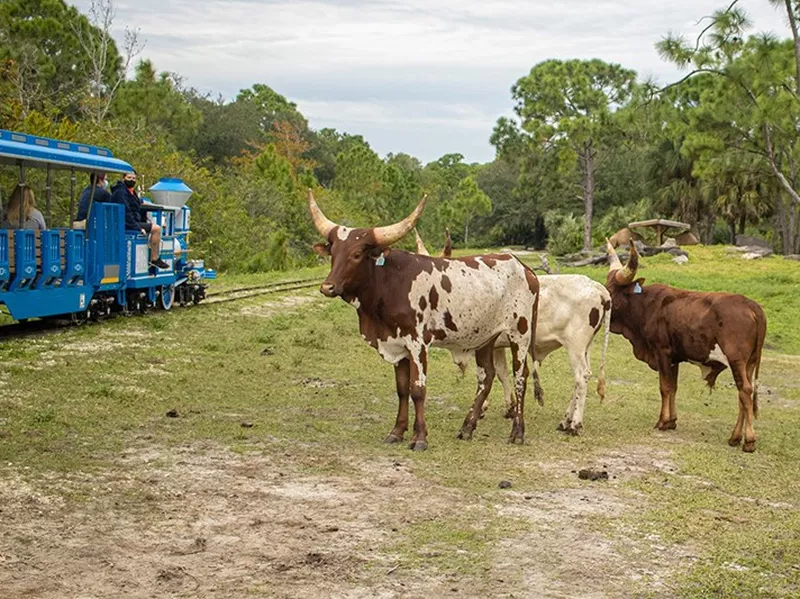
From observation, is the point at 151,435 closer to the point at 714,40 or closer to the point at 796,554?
the point at 796,554

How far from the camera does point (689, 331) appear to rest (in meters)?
10.5

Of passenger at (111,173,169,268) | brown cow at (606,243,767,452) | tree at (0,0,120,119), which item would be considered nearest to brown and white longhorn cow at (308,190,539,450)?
brown cow at (606,243,767,452)

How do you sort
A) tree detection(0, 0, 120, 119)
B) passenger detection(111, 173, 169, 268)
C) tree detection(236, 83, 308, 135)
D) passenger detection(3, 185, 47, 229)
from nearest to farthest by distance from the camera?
passenger detection(3, 185, 47, 229) → passenger detection(111, 173, 169, 268) → tree detection(0, 0, 120, 119) → tree detection(236, 83, 308, 135)

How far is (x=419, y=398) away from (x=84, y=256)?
29.1ft

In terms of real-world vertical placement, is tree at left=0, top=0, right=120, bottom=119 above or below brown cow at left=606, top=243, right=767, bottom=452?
above

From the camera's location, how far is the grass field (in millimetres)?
5727

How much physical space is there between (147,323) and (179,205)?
4.96 m

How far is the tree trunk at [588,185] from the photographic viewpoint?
67875 mm

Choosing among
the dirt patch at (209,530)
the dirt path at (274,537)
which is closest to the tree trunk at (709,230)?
the dirt path at (274,537)

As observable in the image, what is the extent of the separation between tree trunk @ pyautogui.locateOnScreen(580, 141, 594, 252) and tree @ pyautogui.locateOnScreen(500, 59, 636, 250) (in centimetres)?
7

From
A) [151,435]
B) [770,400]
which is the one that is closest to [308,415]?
[151,435]

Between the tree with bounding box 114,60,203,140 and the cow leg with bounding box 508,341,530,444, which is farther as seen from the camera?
the tree with bounding box 114,60,203,140

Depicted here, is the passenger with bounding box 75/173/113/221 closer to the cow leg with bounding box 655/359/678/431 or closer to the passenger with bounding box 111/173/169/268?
the passenger with bounding box 111/173/169/268

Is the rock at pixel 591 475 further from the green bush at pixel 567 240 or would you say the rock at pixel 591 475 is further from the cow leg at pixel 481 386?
the green bush at pixel 567 240
